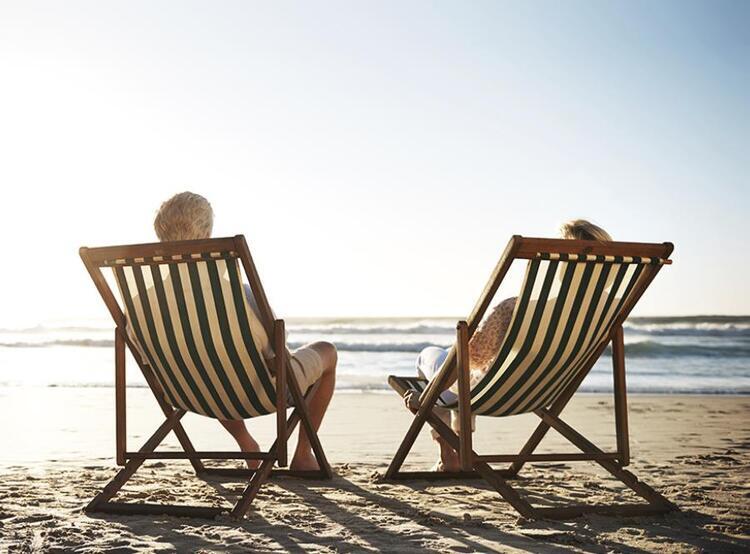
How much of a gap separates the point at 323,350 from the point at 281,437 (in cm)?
88

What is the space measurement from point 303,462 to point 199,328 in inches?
44.2

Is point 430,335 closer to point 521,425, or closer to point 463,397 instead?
point 521,425

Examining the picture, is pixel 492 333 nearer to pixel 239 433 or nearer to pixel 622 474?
pixel 622 474

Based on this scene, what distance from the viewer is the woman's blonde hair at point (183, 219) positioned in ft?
11.3

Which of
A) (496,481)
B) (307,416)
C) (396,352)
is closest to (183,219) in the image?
(307,416)

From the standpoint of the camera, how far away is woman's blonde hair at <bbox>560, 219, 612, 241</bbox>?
3.36 m

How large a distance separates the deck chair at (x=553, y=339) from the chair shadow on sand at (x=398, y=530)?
6.7 inches

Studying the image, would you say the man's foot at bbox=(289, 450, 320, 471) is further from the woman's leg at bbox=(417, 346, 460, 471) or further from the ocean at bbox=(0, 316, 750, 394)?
the ocean at bbox=(0, 316, 750, 394)

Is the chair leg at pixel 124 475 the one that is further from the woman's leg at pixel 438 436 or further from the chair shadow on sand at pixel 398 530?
the woman's leg at pixel 438 436

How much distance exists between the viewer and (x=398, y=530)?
2.92 m

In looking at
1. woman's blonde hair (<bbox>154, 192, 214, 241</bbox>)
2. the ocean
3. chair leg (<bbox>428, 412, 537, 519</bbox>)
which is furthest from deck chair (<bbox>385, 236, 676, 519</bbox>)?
the ocean

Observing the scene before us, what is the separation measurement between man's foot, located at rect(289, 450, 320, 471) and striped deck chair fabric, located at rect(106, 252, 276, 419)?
0.69 metres

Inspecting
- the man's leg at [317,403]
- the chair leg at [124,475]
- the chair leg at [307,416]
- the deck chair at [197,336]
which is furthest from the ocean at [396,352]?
the deck chair at [197,336]

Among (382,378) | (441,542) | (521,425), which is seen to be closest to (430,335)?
(382,378)
